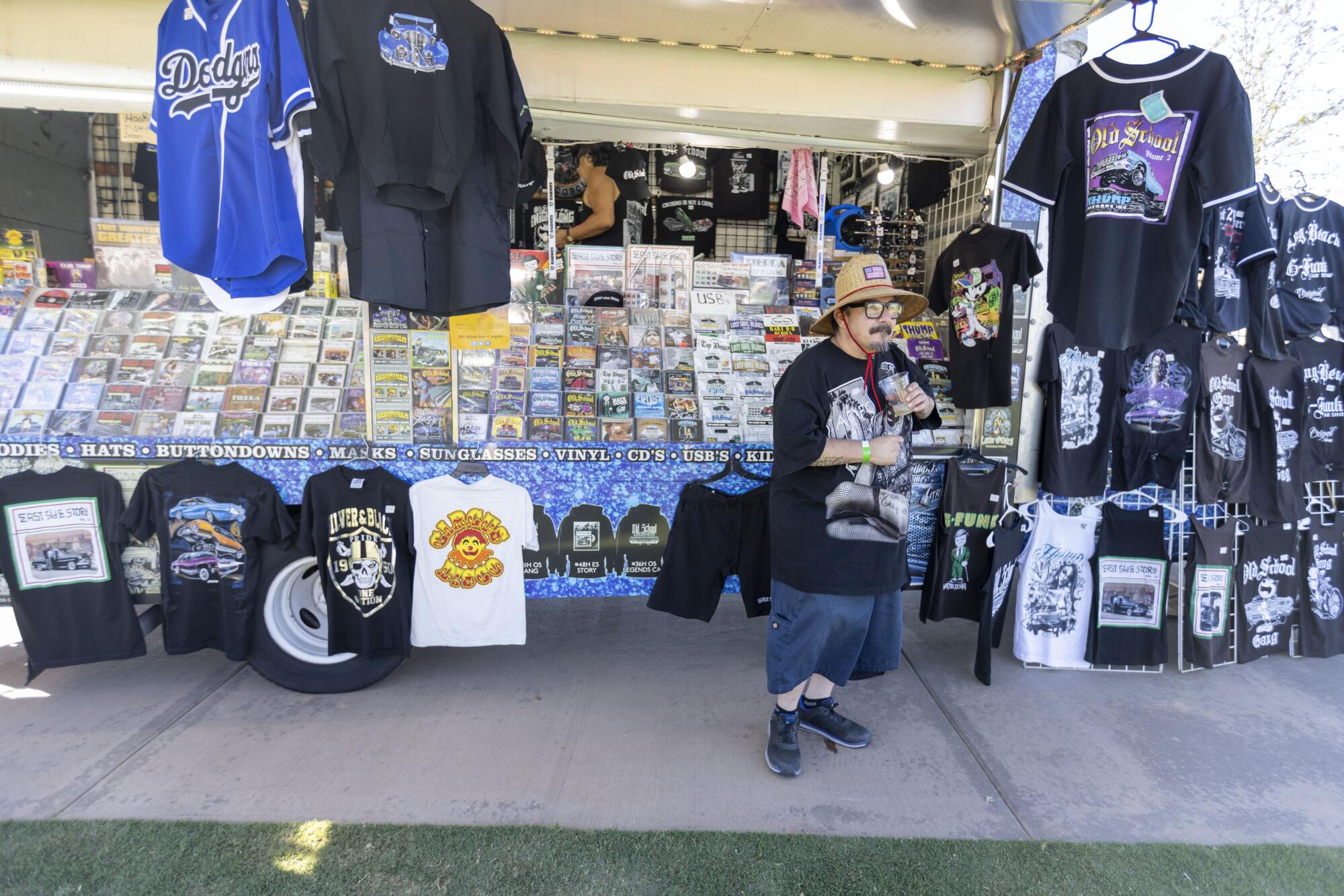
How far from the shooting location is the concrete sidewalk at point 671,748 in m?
2.60

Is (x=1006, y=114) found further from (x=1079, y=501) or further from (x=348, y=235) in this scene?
(x=348, y=235)

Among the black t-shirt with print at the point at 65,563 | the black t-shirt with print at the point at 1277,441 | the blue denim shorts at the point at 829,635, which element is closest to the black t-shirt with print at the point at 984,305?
the blue denim shorts at the point at 829,635

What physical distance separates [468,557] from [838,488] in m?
1.78

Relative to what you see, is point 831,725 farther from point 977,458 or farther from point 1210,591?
point 1210,591

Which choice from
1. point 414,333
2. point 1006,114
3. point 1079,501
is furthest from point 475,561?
point 1006,114

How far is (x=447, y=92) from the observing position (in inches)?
107

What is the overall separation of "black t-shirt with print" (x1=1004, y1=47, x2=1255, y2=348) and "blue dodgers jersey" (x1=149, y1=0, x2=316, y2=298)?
3032mm

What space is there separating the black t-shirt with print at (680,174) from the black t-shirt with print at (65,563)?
176 inches

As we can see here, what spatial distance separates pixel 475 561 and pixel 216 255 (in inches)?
64.8

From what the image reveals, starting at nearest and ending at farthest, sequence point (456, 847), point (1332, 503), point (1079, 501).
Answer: point (456, 847) < point (1079, 501) < point (1332, 503)

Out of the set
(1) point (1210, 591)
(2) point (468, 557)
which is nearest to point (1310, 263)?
(1) point (1210, 591)

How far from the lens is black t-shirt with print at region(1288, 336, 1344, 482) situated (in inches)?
155

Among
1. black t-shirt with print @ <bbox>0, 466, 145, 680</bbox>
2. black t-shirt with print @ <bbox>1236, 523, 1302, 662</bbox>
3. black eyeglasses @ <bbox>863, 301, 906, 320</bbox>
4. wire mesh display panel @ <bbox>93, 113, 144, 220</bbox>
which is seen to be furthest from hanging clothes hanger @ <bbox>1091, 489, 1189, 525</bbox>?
wire mesh display panel @ <bbox>93, 113, 144, 220</bbox>

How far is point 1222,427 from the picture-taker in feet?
12.3
